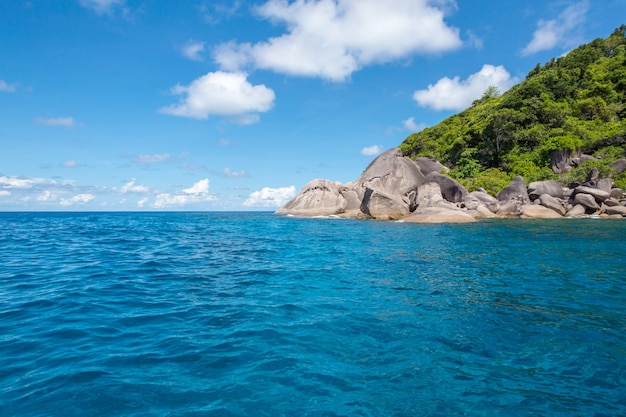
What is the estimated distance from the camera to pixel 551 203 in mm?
34688

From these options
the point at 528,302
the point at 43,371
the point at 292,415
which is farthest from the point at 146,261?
the point at 528,302

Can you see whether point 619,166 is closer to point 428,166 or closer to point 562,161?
point 562,161

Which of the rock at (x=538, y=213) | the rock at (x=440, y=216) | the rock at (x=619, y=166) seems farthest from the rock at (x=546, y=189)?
the rock at (x=440, y=216)

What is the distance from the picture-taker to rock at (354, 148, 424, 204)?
45016mm

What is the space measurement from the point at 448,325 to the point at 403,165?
137 feet

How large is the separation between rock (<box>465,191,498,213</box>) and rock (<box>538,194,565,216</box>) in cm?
445

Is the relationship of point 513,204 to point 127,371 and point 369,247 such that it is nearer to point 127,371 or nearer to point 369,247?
point 369,247

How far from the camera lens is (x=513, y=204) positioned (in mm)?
36406

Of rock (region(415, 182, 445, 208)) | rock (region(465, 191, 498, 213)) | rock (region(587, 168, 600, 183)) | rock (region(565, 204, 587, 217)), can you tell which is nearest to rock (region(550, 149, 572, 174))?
rock (region(587, 168, 600, 183))

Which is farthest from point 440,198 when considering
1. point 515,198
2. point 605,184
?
point 605,184

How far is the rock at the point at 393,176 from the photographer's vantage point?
148 feet

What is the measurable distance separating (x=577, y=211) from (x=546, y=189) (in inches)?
180

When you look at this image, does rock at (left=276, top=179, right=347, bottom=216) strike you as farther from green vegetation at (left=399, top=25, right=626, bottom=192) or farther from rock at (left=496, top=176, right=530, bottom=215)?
rock at (left=496, top=176, right=530, bottom=215)

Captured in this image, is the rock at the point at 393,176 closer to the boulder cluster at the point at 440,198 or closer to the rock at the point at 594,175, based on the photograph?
the boulder cluster at the point at 440,198
